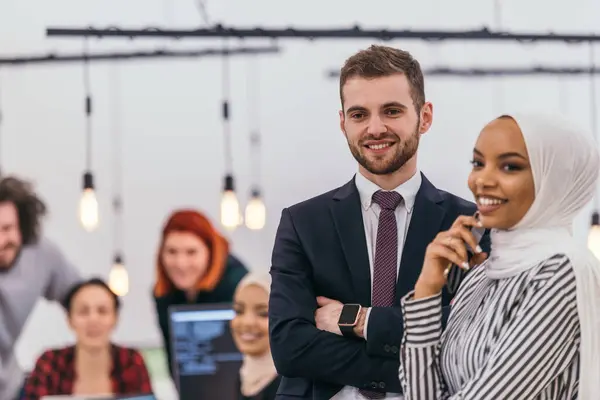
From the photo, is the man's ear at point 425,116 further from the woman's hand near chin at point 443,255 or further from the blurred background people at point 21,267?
the blurred background people at point 21,267

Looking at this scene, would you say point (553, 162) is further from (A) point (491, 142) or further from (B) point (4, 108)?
(B) point (4, 108)

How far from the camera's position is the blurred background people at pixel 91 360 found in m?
6.51

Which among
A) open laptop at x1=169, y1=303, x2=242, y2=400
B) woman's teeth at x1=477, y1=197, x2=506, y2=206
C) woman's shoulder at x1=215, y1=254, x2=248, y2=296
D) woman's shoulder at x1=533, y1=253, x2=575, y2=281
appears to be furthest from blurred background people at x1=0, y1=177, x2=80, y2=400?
woman's shoulder at x1=533, y1=253, x2=575, y2=281

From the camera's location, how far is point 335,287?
97.8 inches

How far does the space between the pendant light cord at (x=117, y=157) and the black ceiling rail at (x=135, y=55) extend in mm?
239

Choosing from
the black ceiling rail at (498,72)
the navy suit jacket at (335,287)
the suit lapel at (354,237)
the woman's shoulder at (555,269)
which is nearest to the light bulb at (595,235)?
the black ceiling rail at (498,72)

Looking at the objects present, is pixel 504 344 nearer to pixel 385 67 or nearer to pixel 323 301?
pixel 323 301

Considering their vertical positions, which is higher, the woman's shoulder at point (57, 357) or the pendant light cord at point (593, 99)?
the pendant light cord at point (593, 99)

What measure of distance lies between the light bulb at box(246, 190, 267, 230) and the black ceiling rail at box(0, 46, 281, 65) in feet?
3.79

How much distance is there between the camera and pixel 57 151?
839 centimetres

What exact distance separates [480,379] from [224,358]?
436cm

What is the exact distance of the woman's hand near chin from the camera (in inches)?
84.0

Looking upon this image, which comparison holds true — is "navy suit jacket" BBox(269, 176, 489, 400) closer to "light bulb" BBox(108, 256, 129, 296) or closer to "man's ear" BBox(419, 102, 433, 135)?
"man's ear" BBox(419, 102, 433, 135)

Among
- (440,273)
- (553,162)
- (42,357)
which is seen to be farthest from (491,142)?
(42,357)
